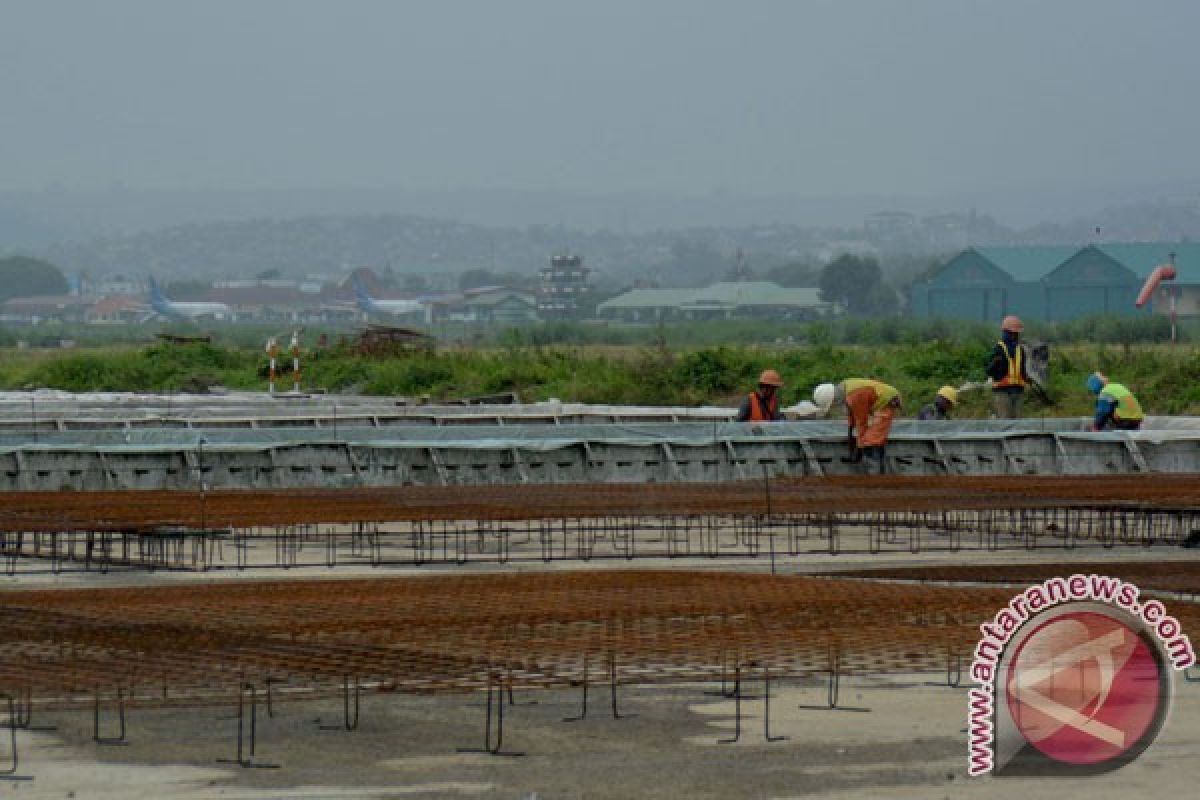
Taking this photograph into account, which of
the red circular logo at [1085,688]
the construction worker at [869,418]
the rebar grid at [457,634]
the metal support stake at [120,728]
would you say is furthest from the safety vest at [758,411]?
the metal support stake at [120,728]

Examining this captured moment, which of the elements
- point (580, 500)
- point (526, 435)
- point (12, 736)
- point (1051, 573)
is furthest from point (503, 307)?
point (12, 736)

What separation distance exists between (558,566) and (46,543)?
431 cm

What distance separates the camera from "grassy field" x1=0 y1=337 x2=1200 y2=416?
33.4m

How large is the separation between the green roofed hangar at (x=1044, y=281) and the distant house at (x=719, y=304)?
16.5m

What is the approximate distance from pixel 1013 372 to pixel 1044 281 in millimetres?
104966

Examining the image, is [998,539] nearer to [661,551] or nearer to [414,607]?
[661,551]

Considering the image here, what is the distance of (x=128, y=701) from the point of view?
1010cm

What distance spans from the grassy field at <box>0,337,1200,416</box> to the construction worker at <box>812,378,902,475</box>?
10.5 m

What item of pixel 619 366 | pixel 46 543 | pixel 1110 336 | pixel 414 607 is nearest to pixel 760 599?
pixel 414 607

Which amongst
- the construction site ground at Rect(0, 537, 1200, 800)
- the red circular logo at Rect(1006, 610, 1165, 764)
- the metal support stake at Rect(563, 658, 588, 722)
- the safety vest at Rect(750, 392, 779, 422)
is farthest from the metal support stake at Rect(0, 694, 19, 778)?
the safety vest at Rect(750, 392, 779, 422)

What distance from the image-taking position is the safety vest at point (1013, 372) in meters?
22.7

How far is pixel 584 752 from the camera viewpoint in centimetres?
952

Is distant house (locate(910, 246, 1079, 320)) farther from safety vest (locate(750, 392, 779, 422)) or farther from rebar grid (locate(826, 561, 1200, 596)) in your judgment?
rebar grid (locate(826, 561, 1200, 596))

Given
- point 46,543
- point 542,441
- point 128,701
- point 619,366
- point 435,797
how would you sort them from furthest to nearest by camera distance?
point 619,366 → point 542,441 → point 46,543 → point 128,701 → point 435,797
